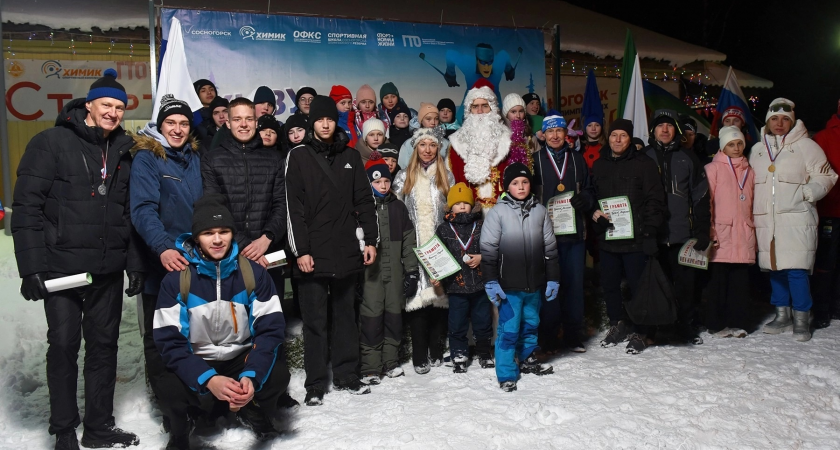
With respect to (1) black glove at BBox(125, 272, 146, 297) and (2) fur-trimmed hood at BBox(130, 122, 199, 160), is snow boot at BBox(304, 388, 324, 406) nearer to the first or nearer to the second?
(1) black glove at BBox(125, 272, 146, 297)

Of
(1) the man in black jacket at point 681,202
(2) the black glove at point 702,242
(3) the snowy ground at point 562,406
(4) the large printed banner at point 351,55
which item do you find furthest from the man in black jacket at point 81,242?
(2) the black glove at point 702,242

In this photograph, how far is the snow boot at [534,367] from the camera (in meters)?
5.46

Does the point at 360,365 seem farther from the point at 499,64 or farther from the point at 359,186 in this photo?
the point at 499,64

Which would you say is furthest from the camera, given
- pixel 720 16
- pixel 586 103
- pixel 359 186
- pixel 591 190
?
pixel 720 16

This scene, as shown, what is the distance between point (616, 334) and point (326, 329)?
9.58ft

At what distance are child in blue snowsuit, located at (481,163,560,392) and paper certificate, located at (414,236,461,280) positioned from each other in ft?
0.95

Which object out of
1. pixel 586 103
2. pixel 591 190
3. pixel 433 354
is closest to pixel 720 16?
pixel 586 103

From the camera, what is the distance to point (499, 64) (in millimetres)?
8500

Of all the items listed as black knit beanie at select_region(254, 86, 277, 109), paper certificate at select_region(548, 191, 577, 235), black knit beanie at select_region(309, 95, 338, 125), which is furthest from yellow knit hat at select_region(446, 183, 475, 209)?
black knit beanie at select_region(254, 86, 277, 109)

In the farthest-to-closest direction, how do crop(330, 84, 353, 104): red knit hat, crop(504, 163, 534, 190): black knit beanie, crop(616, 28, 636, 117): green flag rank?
crop(616, 28, 636, 117): green flag < crop(330, 84, 353, 104): red knit hat < crop(504, 163, 534, 190): black knit beanie

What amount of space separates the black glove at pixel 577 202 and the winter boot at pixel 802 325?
→ 101 inches

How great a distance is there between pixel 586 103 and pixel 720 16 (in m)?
18.3

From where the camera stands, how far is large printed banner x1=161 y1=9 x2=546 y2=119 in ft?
24.1

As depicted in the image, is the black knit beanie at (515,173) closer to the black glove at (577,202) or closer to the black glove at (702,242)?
the black glove at (577,202)
